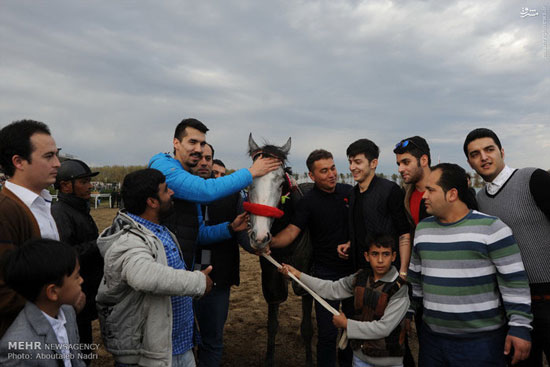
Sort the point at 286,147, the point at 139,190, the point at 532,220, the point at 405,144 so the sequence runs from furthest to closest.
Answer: the point at 286,147 → the point at 405,144 → the point at 532,220 → the point at 139,190

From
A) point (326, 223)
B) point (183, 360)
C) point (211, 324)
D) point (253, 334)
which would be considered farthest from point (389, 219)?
point (253, 334)

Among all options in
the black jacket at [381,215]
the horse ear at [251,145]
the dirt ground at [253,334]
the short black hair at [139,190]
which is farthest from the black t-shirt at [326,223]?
the dirt ground at [253,334]

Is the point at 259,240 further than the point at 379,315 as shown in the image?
Yes

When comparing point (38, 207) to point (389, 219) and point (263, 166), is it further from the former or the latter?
point (389, 219)

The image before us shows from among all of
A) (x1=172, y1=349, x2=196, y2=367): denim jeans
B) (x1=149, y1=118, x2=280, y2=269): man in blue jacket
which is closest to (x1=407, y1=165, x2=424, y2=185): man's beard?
(x1=149, y1=118, x2=280, y2=269): man in blue jacket

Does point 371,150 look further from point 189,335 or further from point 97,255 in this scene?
point 97,255

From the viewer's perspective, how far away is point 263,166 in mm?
3205

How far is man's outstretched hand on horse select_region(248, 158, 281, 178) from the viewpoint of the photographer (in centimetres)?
313

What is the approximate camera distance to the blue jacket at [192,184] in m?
2.66

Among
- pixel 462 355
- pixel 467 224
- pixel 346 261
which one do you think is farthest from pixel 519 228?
pixel 346 261

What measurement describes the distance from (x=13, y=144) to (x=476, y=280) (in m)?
3.13

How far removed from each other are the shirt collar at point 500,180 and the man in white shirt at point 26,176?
3.27 metres

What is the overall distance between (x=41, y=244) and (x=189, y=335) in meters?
1.27

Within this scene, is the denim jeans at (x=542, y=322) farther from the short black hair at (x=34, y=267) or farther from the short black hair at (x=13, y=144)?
the short black hair at (x=13, y=144)
